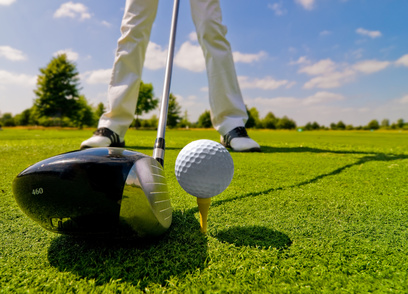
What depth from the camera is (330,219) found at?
1294mm

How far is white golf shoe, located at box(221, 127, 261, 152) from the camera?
129 inches

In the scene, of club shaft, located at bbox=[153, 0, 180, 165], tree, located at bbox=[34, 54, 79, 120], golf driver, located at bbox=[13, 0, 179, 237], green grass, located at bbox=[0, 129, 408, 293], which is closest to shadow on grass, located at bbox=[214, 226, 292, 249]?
green grass, located at bbox=[0, 129, 408, 293]

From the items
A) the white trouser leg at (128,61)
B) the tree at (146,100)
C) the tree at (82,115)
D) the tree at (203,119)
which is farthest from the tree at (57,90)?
the white trouser leg at (128,61)

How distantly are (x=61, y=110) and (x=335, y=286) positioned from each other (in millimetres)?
39559

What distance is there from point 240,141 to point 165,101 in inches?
58.2

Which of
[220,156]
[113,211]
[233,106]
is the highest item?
[233,106]

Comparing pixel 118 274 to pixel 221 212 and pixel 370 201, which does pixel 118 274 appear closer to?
pixel 221 212

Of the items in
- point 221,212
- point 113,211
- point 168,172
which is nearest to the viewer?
point 113,211

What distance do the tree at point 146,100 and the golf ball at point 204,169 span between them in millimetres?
42547

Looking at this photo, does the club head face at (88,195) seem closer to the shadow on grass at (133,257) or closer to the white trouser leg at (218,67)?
the shadow on grass at (133,257)

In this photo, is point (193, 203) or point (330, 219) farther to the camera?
point (193, 203)

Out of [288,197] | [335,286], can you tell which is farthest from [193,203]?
[335,286]

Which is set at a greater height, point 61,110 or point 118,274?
point 61,110

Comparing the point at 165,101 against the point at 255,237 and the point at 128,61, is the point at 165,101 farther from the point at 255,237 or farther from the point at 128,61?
the point at 128,61
